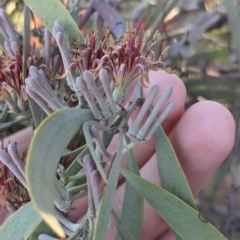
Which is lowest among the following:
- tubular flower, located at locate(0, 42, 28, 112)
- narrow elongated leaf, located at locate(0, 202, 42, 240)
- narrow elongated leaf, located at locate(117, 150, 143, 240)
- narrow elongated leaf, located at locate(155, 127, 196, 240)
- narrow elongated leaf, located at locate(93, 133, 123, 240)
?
narrow elongated leaf, located at locate(117, 150, 143, 240)

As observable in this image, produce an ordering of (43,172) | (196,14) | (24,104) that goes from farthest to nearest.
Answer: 1. (196,14)
2. (24,104)
3. (43,172)

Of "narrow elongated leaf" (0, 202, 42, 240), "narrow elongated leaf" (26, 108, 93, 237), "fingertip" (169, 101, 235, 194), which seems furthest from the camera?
"fingertip" (169, 101, 235, 194)

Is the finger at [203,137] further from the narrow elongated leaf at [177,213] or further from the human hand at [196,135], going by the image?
the narrow elongated leaf at [177,213]

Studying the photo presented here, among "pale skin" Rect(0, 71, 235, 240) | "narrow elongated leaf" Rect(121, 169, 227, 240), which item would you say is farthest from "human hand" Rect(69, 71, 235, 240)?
"narrow elongated leaf" Rect(121, 169, 227, 240)

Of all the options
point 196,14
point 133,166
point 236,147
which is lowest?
point 236,147

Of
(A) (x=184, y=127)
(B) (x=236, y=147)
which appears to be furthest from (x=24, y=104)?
(B) (x=236, y=147)

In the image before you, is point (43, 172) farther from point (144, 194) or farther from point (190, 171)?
point (190, 171)

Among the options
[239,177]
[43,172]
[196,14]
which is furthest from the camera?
[239,177]

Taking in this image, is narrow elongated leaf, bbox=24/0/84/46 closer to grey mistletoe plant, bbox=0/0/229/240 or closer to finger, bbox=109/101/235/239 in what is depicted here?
grey mistletoe plant, bbox=0/0/229/240
